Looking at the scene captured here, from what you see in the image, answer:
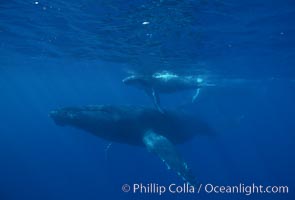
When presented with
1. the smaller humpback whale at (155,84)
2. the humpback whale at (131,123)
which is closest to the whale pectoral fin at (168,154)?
the humpback whale at (131,123)

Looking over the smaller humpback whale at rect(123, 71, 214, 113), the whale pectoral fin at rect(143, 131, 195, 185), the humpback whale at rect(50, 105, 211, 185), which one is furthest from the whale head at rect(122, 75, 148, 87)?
the whale pectoral fin at rect(143, 131, 195, 185)

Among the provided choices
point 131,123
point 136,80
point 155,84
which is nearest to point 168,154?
point 131,123

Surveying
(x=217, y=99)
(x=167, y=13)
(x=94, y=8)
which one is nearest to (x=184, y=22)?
(x=167, y=13)

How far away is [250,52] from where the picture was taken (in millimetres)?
25641

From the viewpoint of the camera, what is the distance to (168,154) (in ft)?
37.6

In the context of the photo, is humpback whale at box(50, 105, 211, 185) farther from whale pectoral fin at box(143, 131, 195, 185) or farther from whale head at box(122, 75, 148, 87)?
whale head at box(122, 75, 148, 87)

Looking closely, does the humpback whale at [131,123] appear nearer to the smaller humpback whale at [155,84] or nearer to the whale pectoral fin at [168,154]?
the whale pectoral fin at [168,154]

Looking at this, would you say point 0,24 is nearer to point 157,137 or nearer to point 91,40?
point 91,40

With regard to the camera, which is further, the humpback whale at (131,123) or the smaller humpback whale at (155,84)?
the smaller humpback whale at (155,84)

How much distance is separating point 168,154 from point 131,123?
8.30 feet

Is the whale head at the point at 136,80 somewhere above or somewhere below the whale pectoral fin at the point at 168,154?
below

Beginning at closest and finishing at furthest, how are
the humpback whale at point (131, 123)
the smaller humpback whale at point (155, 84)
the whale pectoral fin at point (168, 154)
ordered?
the whale pectoral fin at point (168, 154)
the humpback whale at point (131, 123)
the smaller humpback whale at point (155, 84)

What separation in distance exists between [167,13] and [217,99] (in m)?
19.7

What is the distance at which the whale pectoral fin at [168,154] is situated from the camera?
10634mm
